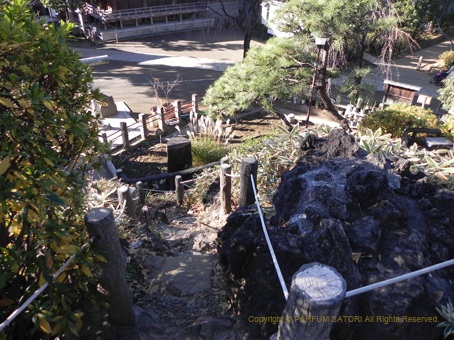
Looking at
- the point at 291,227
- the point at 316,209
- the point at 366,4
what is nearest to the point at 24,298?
the point at 291,227

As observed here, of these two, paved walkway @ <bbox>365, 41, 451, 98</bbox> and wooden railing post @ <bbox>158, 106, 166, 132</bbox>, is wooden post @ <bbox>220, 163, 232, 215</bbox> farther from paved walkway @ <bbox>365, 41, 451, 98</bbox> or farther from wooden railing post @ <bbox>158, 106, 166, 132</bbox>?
paved walkway @ <bbox>365, 41, 451, 98</bbox>

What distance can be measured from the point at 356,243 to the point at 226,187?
7.53ft

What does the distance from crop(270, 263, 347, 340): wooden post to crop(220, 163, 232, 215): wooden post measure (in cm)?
287

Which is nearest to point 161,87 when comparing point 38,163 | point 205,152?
point 205,152

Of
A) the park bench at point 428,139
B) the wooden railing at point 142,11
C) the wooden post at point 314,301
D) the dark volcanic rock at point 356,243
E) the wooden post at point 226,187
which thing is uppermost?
the wooden railing at point 142,11

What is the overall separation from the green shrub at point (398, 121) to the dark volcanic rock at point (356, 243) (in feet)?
15.3

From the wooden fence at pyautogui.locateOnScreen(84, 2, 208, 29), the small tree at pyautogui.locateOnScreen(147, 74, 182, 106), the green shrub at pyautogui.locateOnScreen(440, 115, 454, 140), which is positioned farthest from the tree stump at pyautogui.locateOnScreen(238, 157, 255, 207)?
the wooden fence at pyautogui.locateOnScreen(84, 2, 208, 29)

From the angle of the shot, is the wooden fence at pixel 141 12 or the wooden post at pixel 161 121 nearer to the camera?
the wooden post at pixel 161 121

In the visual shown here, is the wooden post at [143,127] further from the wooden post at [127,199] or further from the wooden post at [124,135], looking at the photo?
the wooden post at [127,199]

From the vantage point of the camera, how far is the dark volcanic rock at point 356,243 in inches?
90.3

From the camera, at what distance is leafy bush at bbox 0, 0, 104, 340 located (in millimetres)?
1752

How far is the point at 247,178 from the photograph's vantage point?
4.00 m

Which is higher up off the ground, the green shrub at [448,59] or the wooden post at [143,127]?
the green shrub at [448,59]

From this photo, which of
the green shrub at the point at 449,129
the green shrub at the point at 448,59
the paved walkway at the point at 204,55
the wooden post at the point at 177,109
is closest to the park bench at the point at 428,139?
the green shrub at the point at 449,129
